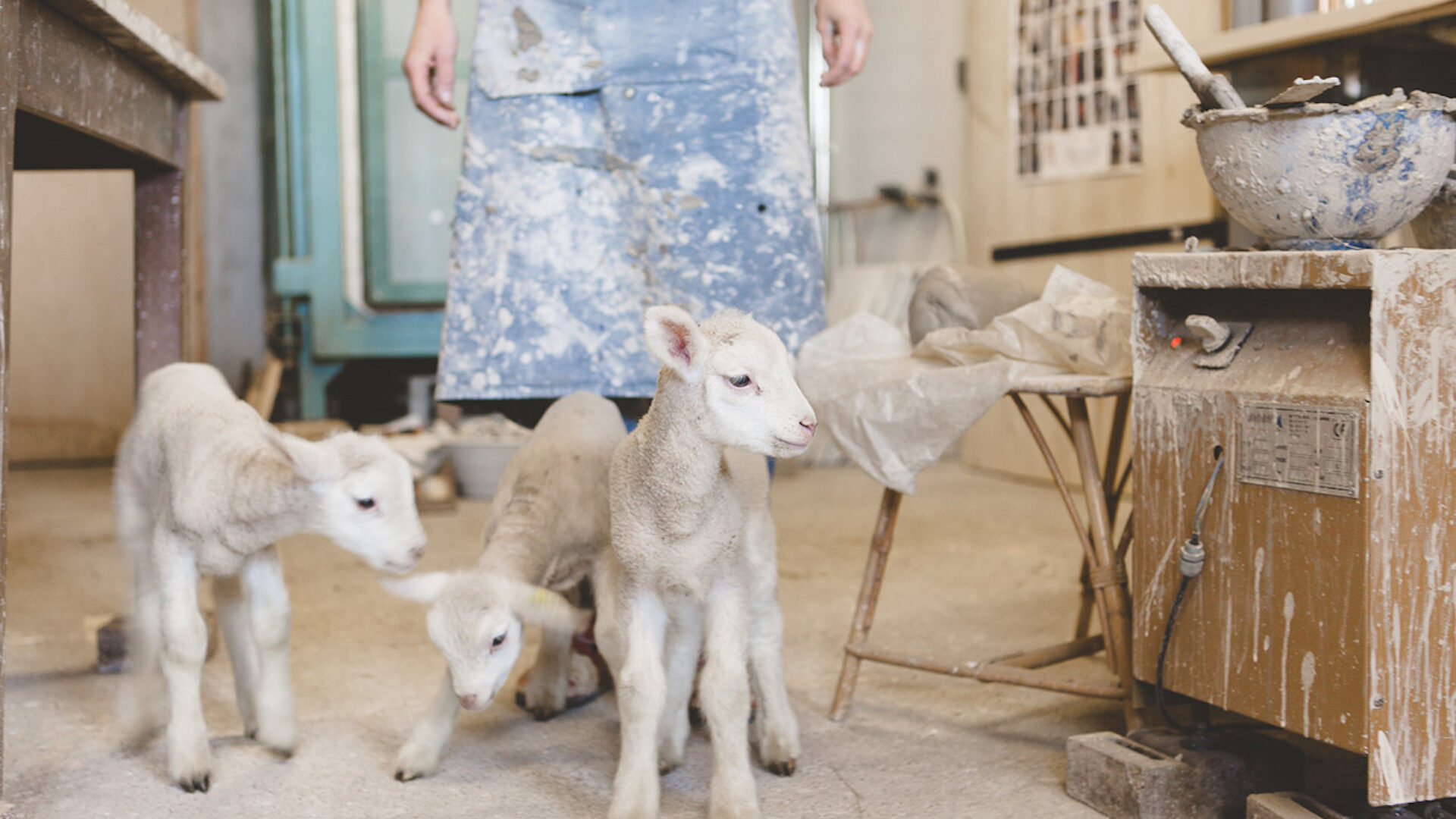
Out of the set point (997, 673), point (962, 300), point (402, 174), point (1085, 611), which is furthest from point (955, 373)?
point (402, 174)

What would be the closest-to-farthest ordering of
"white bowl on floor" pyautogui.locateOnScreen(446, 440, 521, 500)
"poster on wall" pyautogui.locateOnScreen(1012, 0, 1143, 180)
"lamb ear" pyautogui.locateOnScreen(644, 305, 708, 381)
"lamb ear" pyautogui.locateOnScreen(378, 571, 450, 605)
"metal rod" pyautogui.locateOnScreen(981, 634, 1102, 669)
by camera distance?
"lamb ear" pyautogui.locateOnScreen(644, 305, 708, 381) → "lamb ear" pyautogui.locateOnScreen(378, 571, 450, 605) → "metal rod" pyautogui.locateOnScreen(981, 634, 1102, 669) → "poster on wall" pyautogui.locateOnScreen(1012, 0, 1143, 180) → "white bowl on floor" pyautogui.locateOnScreen(446, 440, 521, 500)

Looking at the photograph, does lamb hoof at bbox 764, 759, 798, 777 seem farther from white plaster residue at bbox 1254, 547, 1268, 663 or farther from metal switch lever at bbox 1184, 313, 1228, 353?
metal switch lever at bbox 1184, 313, 1228, 353

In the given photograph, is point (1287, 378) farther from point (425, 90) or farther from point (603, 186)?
point (425, 90)

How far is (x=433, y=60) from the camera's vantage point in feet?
7.04

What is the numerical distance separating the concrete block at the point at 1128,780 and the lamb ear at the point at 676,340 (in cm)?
74

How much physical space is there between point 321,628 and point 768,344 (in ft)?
5.04

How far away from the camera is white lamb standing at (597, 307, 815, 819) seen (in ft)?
4.84

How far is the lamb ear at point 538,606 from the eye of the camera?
1675 millimetres

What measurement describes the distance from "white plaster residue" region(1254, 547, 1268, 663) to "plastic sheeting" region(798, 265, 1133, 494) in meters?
0.39

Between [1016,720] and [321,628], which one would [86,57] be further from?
[1016,720]

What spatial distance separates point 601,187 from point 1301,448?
1189 mm

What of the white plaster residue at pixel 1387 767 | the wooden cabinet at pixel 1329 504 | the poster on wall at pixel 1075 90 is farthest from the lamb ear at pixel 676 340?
the poster on wall at pixel 1075 90

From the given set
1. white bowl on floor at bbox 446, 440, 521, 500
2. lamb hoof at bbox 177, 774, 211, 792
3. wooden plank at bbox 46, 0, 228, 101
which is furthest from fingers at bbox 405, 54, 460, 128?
white bowl on floor at bbox 446, 440, 521, 500

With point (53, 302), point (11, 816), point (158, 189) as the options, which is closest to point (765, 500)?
point (11, 816)
